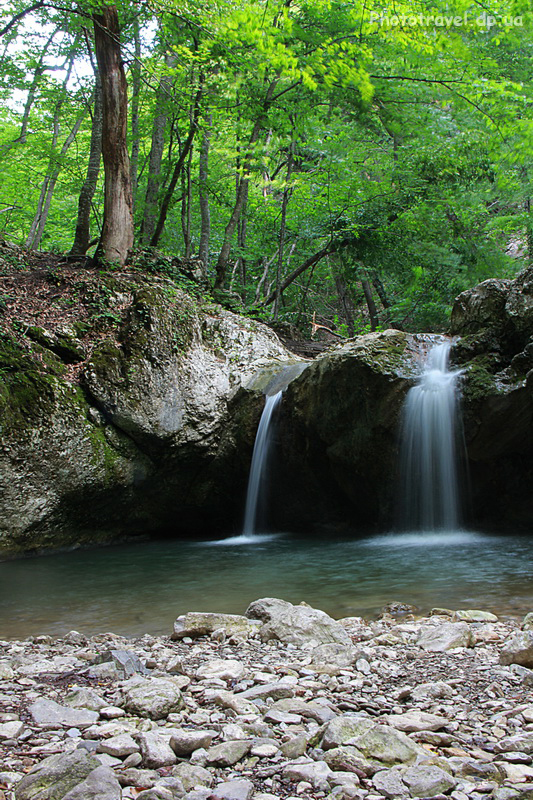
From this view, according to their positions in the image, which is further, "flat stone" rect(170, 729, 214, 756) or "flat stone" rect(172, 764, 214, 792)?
"flat stone" rect(170, 729, 214, 756)

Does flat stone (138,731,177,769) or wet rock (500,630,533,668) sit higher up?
flat stone (138,731,177,769)

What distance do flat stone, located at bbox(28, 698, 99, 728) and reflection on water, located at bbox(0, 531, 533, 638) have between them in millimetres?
1947

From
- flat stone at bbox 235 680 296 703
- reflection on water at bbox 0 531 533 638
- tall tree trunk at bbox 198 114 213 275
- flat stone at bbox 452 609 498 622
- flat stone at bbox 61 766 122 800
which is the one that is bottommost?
reflection on water at bbox 0 531 533 638

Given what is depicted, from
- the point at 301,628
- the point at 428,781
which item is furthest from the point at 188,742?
the point at 301,628

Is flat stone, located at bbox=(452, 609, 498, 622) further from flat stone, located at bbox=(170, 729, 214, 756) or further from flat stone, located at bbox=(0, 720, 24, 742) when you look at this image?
flat stone, located at bbox=(0, 720, 24, 742)

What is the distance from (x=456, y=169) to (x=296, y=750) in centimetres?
1392

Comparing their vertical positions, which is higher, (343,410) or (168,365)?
(168,365)

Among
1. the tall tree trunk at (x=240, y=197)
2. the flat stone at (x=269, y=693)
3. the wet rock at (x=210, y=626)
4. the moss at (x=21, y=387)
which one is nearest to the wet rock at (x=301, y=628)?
the wet rock at (x=210, y=626)

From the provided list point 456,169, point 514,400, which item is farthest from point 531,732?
point 456,169

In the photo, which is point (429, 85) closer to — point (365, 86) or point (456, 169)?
point (456, 169)

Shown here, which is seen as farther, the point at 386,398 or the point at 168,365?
the point at 168,365

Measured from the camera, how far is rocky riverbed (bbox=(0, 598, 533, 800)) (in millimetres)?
1743

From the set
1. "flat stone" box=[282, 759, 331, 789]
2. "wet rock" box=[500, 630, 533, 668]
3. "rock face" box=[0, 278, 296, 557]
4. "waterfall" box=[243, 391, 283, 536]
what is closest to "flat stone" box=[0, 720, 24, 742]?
"flat stone" box=[282, 759, 331, 789]

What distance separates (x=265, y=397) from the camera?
32.4 feet
